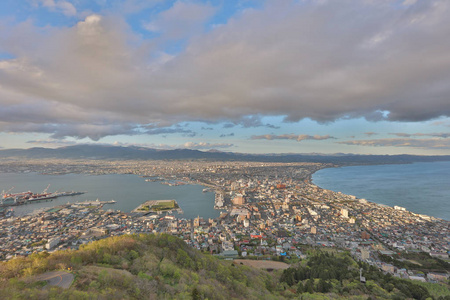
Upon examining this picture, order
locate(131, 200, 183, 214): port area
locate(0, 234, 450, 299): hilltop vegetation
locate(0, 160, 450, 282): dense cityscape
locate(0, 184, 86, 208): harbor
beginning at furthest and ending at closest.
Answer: locate(0, 184, 86, 208): harbor, locate(131, 200, 183, 214): port area, locate(0, 160, 450, 282): dense cityscape, locate(0, 234, 450, 299): hilltop vegetation

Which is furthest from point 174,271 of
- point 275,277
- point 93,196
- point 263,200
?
point 93,196

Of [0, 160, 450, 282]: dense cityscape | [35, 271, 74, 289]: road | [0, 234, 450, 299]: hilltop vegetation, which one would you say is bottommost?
[0, 160, 450, 282]: dense cityscape

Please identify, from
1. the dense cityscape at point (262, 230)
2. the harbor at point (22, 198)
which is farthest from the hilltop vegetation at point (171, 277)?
the harbor at point (22, 198)

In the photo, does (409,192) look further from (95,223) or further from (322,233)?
(95,223)

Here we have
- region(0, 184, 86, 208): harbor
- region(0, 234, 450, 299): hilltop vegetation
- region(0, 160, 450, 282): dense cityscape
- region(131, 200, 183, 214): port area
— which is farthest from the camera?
region(0, 184, 86, 208): harbor

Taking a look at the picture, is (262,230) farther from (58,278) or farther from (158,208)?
(58,278)

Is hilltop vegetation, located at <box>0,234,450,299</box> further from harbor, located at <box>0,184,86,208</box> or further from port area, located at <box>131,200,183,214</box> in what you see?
harbor, located at <box>0,184,86,208</box>

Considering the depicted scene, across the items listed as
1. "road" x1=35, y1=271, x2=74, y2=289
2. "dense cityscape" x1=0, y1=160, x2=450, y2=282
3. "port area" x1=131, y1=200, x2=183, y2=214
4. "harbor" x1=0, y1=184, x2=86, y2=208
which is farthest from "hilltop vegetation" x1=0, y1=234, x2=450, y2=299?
"harbor" x1=0, y1=184, x2=86, y2=208
